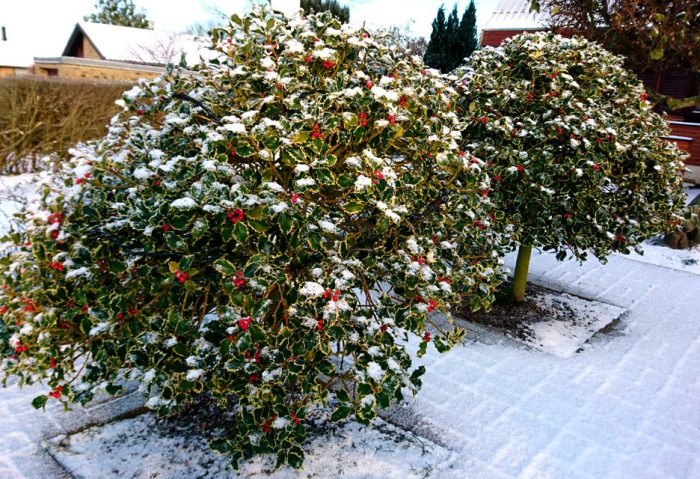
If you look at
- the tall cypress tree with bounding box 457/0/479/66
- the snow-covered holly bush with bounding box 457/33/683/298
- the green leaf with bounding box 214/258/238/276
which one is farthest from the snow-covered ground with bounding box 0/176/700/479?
the tall cypress tree with bounding box 457/0/479/66

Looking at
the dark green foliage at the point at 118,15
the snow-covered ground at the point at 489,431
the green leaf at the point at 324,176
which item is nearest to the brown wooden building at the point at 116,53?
the dark green foliage at the point at 118,15

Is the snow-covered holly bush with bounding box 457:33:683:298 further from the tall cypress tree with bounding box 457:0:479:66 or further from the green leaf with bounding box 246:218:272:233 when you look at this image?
the tall cypress tree with bounding box 457:0:479:66

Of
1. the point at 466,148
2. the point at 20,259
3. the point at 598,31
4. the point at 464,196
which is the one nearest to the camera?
the point at 20,259

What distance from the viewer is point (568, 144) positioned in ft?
14.3

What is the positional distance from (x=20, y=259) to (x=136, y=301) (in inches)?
21.8

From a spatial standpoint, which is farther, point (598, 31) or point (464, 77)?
Answer: point (598, 31)

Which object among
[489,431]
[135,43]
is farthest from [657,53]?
[135,43]

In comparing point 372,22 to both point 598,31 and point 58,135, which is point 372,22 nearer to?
point 598,31

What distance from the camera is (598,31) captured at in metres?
9.29

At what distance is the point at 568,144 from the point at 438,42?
1854 centimetres

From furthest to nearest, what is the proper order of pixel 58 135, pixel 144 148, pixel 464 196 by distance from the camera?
pixel 58 135
pixel 464 196
pixel 144 148

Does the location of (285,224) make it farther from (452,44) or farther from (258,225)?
(452,44)

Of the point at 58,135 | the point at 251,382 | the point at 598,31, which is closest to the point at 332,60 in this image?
the point at 251,382

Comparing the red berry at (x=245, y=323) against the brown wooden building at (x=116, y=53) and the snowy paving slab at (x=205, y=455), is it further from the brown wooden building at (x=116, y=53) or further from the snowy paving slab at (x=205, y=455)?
the brown wooden building at (x=116, y=53)
